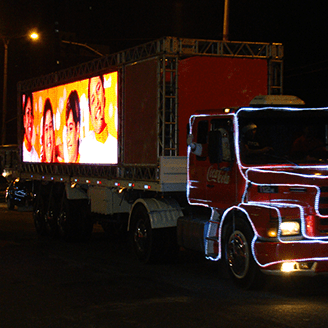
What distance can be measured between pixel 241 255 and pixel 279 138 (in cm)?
172

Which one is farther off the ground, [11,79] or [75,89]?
[11,79]

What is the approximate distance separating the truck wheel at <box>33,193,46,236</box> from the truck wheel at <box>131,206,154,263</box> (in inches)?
207

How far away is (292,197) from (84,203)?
803 cm

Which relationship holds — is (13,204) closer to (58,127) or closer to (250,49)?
(58,127)

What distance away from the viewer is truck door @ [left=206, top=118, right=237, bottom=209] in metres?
9.70

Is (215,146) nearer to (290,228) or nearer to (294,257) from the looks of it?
(290,228)

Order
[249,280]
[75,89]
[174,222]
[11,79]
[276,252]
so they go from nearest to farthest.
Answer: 1. [276,252]
2. [249,280]
3. [174,222]
4. [75,89]
5. [11,79]

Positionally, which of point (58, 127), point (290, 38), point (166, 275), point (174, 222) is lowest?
point (166, 275)

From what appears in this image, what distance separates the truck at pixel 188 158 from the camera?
8930 millimetres

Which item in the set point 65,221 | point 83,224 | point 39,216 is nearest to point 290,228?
point 83,224

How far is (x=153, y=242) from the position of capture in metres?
11.8

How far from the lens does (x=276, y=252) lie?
28.6 feet

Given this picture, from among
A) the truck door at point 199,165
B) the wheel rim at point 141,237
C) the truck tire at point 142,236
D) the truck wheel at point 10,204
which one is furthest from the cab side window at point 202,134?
the truck wheel at point 10,204

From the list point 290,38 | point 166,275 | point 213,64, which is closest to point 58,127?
point 213,64
